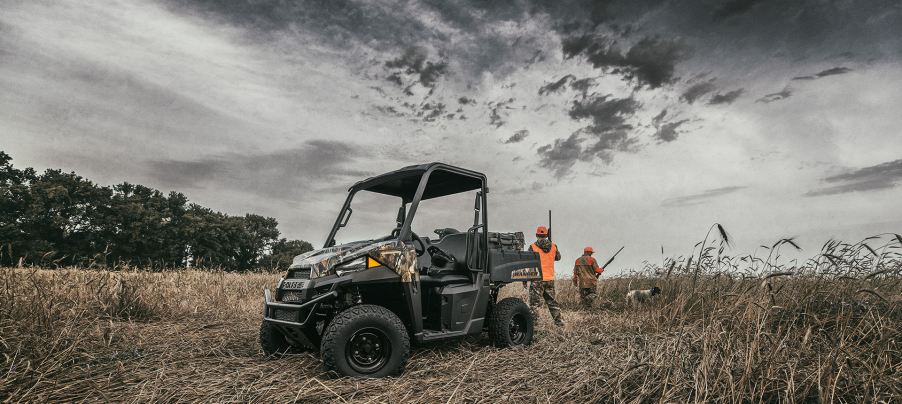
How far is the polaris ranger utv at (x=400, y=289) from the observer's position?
4703 mm

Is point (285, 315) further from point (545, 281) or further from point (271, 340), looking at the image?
point (545, 281)

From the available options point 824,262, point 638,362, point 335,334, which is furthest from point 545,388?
point 824,262

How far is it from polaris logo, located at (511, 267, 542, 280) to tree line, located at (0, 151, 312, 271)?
2910cm

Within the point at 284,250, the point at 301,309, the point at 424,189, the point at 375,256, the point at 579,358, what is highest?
the point at 284,250

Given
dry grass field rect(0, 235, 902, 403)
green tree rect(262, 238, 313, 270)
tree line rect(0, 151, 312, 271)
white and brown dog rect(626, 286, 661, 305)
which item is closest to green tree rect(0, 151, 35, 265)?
tree line rect(0, 151, 312, 271)

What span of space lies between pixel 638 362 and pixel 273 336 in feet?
12.7

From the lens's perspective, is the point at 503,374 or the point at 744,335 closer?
the point at 744,335

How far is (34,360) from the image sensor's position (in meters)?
4.35

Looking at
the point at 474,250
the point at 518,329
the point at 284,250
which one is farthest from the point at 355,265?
the point at 284,250

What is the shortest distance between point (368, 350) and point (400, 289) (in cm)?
72

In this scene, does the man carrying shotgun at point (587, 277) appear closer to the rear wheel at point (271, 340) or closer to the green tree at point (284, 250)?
the rear wheel at point (271, 340)

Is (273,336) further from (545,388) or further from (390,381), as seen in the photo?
(545,388)

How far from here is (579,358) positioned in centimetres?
485

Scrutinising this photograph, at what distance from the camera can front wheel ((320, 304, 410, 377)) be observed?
14.6 feet
